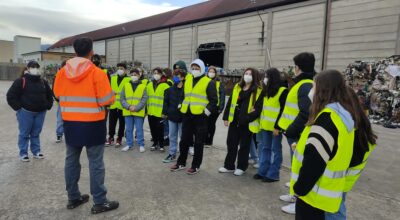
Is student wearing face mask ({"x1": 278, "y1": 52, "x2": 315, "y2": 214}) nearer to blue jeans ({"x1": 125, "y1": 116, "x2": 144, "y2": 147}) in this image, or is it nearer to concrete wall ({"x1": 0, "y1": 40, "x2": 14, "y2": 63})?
blue jeans ({"x1": 125, "y1": 116, "x2": 144, "y2": 147})

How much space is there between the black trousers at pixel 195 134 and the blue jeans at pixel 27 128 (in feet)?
9.01

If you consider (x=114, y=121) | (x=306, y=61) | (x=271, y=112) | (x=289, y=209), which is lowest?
(x=289, y=209)

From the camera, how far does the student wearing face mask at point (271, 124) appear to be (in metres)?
4.77

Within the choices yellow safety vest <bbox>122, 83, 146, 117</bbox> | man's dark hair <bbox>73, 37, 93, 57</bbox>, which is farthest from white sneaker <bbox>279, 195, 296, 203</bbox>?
yellow safety vest <bbox>122, 83, 146, 117</bbox>

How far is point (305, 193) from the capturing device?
2.27m

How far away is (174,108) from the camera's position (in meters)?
5.81

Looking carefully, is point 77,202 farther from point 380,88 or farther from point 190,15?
point 190,15

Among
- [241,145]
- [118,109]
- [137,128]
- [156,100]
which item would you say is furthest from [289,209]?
[118,109]

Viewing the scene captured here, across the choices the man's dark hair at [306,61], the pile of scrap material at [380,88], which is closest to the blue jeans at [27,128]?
the man's dark hair at [306,61]

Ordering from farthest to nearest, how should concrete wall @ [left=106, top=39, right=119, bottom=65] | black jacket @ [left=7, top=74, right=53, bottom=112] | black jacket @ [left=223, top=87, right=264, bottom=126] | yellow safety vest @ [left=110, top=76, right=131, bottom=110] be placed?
1. concrete wall @ [left=106, top=39, right=119, bottom=65]
2. yellow safety vest @ [left=110, top=76, right=131, bottom=110]
3. black jacket @ [left=7, top=74, right=53, bottom=112]
4. black jacket @ [left=223, top=87, right=264, bottom=126]

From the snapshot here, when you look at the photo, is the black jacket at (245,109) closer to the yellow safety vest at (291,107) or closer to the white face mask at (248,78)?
the white face mask at (248,78)

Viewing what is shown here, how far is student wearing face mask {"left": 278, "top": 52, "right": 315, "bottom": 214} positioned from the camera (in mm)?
3719

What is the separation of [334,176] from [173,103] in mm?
3940

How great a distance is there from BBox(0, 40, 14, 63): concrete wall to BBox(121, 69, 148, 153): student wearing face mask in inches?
2795
